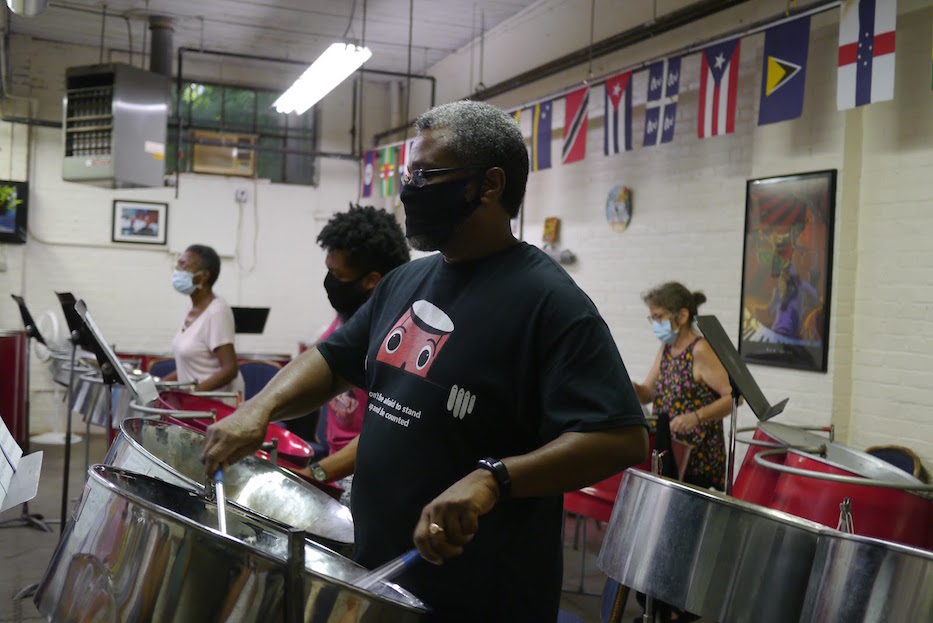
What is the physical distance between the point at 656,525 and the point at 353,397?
2.50 feet

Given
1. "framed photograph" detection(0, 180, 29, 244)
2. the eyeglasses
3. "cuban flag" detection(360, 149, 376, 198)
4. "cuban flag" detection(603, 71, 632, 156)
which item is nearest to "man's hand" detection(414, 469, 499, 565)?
the eyeglasses

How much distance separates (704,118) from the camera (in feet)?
11.6

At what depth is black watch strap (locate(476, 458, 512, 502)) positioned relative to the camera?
3.31 feet

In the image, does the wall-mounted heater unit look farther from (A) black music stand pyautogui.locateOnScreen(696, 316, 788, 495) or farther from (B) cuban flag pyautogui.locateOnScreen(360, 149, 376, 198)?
(A) black music stand pyautogui.locateOnScreen(696, 316, 788, 495)

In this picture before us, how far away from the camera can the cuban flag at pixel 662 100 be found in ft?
12.4

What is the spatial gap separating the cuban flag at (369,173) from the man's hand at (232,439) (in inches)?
210

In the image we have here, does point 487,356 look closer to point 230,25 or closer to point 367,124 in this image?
point 230,25

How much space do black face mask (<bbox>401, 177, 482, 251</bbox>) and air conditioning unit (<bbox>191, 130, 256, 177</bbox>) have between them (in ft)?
19.2

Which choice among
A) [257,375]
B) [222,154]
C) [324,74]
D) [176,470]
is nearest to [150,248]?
[222,154]

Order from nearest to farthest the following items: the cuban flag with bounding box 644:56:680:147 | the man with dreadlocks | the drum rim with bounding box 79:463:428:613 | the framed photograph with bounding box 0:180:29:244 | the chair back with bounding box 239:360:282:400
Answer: the drum rim with bounding box 79:463:428:613 < the man with dreadlocks < the cuban flag with bounding box 644:56:680:147 < the chair back with bounding box 239:360:282:400 < the framed photograph with bounding box 0:180:29:244

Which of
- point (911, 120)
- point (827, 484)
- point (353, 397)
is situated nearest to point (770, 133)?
point (911, 120)

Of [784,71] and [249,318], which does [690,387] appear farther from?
[249,318]

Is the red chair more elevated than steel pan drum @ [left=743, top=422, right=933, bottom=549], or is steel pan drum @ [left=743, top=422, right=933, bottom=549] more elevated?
steel pan drum @ [left=743, top=422, right=933, bottom=549]

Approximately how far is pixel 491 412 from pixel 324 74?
4.15 meters
